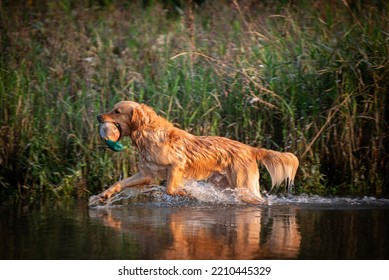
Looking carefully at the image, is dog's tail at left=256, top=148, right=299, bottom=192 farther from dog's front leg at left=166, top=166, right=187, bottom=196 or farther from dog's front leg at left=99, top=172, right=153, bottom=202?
dog's front leg at left=99, top=172, right=153, bottom=202

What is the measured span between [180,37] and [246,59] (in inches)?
52.7

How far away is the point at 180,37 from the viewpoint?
39.1 ft

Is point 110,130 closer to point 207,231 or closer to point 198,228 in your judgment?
point 198,228

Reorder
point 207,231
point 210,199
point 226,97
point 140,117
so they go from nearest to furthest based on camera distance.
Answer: point 207,231 → point 140,117 → point 210,199 → point 226,97

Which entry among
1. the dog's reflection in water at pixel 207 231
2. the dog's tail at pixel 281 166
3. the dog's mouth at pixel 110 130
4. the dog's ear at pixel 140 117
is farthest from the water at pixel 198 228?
the dog's ear at pixel 140 117

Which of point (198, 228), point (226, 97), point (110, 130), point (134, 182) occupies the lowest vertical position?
point (198, 228)

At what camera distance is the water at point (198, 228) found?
6602mm

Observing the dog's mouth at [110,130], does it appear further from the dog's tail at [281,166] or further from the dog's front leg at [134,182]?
the dog's tail at [281,166]

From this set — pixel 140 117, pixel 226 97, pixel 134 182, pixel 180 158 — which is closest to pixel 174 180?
pixel 180 158

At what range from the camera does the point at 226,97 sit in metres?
10.5

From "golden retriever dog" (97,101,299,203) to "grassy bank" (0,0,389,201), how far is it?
3.59 feet

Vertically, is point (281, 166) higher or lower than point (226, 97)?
lower

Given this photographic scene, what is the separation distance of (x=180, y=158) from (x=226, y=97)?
6.14ft


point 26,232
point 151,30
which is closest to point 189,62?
point 151,30
